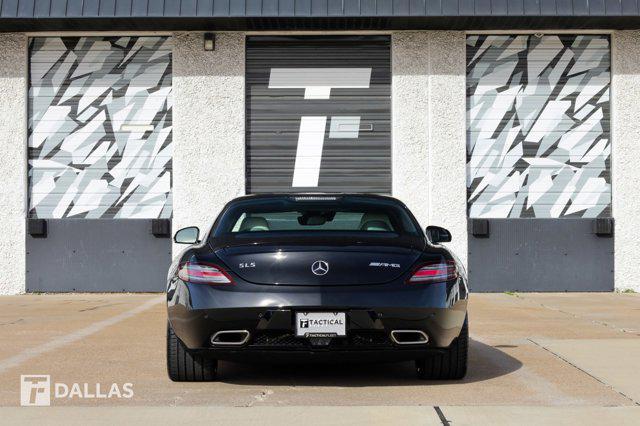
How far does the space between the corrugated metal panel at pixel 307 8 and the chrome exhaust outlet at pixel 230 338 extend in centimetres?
944

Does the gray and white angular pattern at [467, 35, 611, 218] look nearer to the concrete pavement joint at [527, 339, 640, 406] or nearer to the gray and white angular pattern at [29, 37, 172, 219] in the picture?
the gray and white angular pattern at [29, 37, 172, 219]

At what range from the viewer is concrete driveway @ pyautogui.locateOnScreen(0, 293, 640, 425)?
516 centimetres

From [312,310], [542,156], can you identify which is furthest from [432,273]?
[542,156]

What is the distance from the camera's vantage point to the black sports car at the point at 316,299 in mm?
5684

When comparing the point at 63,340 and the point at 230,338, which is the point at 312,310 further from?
the point at 63,340

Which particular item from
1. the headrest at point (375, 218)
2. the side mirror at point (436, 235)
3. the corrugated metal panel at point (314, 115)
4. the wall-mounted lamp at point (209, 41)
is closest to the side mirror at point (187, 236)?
the headrest at point (375, 218)

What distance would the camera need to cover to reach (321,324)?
5676 millimetres

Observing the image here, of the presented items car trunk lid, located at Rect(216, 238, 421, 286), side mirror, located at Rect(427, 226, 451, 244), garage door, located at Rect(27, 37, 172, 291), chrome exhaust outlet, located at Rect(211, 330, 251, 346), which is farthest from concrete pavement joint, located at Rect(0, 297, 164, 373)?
side mirror, located at Rect(427, 226, 451, 244)

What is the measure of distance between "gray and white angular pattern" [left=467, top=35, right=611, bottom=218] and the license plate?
391 inches

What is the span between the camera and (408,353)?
19.1 ft

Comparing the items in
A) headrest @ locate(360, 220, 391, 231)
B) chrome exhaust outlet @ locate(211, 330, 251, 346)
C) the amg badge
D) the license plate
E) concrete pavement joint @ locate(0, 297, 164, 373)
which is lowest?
Result: concrete pavement joint @ locate(0, 297, 164, 373)

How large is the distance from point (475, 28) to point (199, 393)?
35.0 ft

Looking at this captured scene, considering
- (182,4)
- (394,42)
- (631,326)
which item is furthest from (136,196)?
(631,326)

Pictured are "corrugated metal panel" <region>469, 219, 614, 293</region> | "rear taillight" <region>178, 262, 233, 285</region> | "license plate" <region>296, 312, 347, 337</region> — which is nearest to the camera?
"license plate" <region>296, 312, 347, 337</region>
